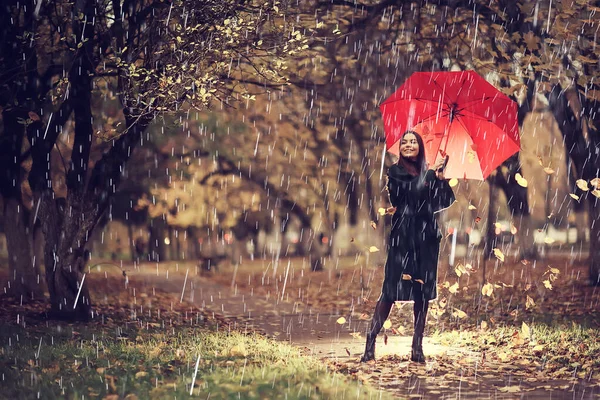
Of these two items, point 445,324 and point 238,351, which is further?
point 445,324

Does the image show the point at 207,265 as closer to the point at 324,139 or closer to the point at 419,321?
the point at 324,139

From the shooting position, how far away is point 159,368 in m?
9.04

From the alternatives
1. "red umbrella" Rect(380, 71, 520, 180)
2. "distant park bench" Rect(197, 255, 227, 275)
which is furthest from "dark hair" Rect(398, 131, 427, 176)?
"distant park bench" Rect(197, 255, 227, 275)

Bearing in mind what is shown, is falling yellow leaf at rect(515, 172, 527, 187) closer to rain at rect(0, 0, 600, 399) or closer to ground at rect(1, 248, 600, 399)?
rain at rect(0, 0, 600, 399)

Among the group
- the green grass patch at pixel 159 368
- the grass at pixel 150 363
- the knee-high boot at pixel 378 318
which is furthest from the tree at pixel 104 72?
the knee-high boot at pixel 378 318

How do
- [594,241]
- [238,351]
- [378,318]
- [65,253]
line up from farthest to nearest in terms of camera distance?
[594,241] < [65,253] < [238,351] < [378,318]

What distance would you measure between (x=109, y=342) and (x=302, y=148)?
1539 cm

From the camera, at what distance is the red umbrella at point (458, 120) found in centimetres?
936

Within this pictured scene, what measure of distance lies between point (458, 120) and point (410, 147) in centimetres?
68

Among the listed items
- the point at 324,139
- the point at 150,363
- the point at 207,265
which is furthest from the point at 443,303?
the point at 207,265

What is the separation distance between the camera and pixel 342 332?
13.4 m

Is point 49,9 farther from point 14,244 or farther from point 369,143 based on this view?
point 369,143

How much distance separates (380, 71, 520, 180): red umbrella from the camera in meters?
9.36

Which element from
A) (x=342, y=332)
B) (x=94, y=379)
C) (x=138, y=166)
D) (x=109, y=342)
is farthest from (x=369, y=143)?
(x=94, y=379)
